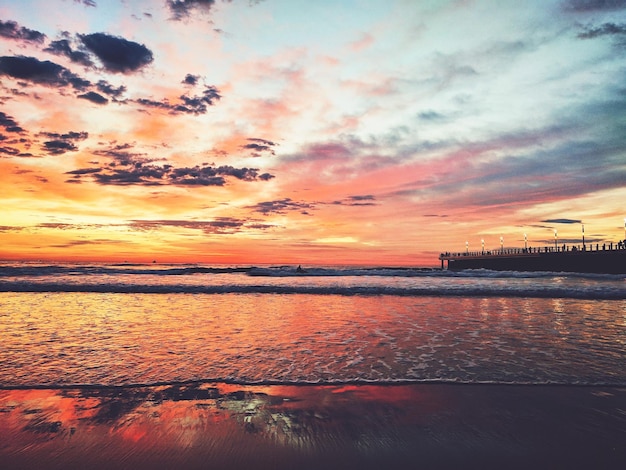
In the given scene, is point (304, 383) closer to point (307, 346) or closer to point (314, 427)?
point (314, 427)

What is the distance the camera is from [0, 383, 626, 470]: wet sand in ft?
12.9

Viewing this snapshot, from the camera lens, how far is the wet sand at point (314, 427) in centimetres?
394

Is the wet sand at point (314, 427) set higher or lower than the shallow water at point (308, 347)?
lower

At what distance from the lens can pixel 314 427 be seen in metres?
4.73

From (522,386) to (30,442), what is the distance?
7.20 metres

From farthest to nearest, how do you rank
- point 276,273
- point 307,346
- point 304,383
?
1. point 276,273
2. point 307,346
3. point 304,383

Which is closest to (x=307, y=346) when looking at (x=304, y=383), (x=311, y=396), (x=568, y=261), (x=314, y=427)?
(x=304, y=383)

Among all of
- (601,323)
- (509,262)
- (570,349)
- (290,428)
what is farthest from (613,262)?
(290,428)

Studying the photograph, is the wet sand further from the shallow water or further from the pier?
the pier

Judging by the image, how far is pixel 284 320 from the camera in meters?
13.5

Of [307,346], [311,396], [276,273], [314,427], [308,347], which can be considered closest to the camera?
[314,427]

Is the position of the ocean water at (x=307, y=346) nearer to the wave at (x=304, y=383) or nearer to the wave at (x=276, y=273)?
the wave at (x=304, y=383)

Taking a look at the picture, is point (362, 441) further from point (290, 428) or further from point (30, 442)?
point (30, 442)

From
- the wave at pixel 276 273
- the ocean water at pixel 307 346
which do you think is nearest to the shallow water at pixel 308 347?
the ocean water at pixel 307 346
